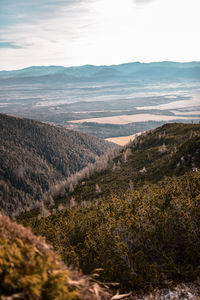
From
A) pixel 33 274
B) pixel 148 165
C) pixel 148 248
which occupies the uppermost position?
pixel 33 274

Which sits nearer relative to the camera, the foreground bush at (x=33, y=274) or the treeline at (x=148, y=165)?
the foreground bush at (x=33, y=274)

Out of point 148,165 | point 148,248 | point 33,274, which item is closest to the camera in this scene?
point 33,274

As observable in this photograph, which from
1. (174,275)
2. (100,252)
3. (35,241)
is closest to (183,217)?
(174,275)

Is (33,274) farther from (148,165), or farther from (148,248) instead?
(148,165)

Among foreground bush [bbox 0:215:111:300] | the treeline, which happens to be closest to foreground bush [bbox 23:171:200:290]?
foreground bush [bbox 0:215:111:300]

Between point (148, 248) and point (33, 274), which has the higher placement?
point (33, 274)

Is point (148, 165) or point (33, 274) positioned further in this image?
point (148, 165)

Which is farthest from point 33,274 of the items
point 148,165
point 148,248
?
point 148,165

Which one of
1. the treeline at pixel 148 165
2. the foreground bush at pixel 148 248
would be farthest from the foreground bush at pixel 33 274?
the treeline at pixel 148 165

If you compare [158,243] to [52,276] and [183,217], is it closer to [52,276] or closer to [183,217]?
[183,217]

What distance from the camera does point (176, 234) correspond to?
50.2ft

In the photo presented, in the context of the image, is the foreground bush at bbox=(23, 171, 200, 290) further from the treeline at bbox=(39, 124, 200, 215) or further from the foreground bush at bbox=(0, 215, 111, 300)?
the treeline at bbox=(39, 124, 200, 215)

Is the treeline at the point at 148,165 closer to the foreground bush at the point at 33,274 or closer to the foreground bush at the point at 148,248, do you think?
the foreground bush at the point at 148,248

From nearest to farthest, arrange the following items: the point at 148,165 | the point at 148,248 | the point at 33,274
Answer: the point at 33,274, the point at 148,248, the point at 148,165
